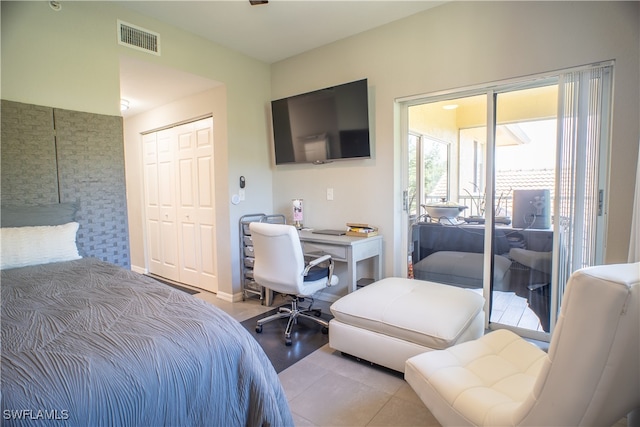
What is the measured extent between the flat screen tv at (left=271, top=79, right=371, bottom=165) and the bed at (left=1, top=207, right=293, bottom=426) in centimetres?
218

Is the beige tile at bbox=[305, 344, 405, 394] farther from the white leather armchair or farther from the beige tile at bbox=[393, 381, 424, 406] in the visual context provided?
the white leather armchair

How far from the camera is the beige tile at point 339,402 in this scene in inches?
66.0

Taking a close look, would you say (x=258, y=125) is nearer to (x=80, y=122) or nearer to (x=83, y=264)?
(x=80, y=122)

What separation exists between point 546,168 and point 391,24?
5.96 ft

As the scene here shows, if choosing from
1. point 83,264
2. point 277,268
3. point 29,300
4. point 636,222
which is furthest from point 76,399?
point 636,222

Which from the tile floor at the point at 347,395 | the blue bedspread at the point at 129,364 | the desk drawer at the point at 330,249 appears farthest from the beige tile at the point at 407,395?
the desk drawer at the point at 330,249

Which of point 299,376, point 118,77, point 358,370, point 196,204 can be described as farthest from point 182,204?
point 358,370

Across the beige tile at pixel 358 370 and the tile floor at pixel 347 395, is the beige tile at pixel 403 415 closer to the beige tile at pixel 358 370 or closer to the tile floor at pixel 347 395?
the tile floor at pixel 347 395

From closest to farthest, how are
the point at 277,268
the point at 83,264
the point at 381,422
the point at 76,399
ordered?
the point at 76,399, the point at 381,422, the point at 83,264, the point at 277,268

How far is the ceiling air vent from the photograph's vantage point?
2611 millimetres

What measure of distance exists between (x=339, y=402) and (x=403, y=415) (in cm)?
35

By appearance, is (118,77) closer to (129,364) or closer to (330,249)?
(330,249)

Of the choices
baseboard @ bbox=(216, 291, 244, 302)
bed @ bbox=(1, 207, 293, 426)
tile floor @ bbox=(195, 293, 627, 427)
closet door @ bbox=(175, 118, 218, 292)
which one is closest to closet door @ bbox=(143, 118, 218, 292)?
closet door @ bbox=(175, 118, 218, 292)

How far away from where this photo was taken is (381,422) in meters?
1.65
